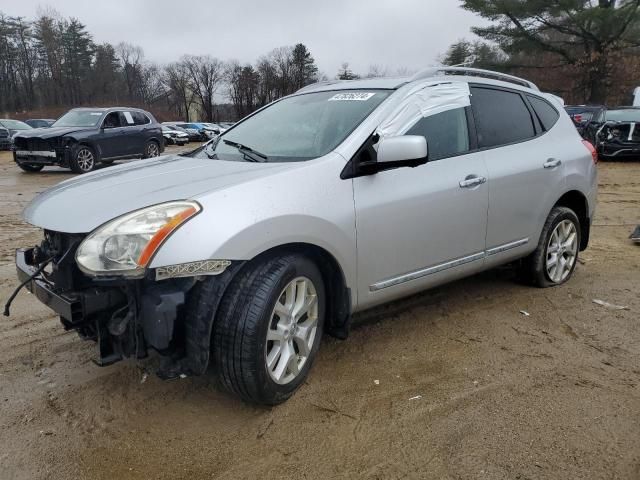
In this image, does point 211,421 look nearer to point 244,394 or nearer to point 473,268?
point 244,394

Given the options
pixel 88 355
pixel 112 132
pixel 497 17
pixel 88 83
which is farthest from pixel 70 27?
pixel 88 355

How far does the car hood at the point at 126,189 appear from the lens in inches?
97.2

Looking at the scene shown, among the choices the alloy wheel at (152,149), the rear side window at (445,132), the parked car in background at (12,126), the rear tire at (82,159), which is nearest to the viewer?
the rear side window at (445,132)

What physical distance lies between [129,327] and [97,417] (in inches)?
24.8

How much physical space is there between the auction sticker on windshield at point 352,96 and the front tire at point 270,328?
1.23 m

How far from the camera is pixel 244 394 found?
2.61 metres

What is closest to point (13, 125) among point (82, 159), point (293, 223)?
point (82, 159)

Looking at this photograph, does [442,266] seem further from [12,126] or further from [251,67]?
[251,67]

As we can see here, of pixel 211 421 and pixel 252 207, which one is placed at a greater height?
pixel 252 207

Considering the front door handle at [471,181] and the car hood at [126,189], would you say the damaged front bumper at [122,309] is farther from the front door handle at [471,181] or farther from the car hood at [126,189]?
the front door handle at [471,181]

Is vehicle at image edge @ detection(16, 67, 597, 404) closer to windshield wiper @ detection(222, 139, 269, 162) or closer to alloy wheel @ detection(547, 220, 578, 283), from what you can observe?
windshield wiper @ detection(222, 139, 269, 162)

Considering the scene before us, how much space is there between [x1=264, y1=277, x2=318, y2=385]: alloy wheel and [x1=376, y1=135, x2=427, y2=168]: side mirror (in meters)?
0.78

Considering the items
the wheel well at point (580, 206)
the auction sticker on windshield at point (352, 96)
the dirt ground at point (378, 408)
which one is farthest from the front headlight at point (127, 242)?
the wheel well at point (580, 206)

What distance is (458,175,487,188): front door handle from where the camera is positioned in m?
3.49
